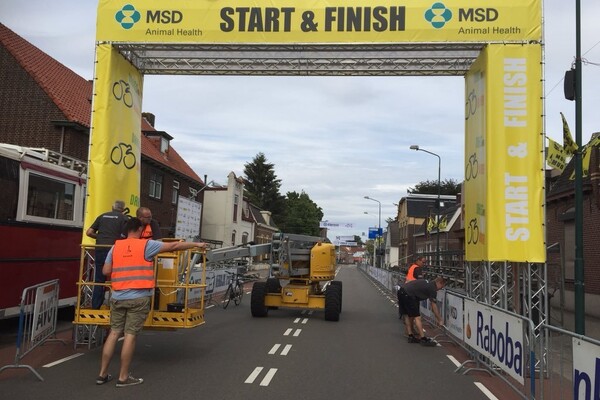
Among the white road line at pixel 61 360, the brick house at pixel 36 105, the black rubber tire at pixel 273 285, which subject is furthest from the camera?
the brick house at pixel 36 105

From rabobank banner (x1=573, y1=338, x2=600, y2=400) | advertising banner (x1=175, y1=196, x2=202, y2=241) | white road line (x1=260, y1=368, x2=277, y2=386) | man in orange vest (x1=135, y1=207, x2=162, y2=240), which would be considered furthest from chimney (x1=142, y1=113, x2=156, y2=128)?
rabobank banner (x1=573, y1=338, x2=600, y2=400)

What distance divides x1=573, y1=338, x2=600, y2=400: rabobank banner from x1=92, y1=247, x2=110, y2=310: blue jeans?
6.87 meters

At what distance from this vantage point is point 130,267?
6.89m

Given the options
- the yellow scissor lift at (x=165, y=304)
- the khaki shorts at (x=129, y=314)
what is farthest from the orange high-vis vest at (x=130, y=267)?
the yellow scissor lift at (x=165, y=304)

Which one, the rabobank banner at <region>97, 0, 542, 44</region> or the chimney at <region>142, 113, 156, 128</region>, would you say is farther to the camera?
the chimney at <region>142, 113, 156, 128</region>

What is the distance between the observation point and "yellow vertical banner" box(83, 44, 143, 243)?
9.71m

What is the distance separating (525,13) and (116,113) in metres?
7.73

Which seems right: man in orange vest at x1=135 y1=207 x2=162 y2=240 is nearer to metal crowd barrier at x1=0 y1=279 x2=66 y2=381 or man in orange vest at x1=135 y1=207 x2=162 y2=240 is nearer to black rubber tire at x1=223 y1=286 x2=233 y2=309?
metal crowd barrier at x1=0 y1=279 x2=66 y2=381

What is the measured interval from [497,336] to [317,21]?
619 cm

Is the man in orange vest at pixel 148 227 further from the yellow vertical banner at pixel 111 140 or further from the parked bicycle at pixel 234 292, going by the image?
the parked bicycle at pixel 234 292

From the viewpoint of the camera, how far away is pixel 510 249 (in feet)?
29.1

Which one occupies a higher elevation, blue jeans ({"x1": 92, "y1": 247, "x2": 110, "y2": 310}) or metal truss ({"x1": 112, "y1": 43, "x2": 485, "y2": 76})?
metal truss ({"x1": 112, "y1": 43, "x2": 485, "y2": 76})

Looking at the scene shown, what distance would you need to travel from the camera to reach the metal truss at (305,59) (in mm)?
9984

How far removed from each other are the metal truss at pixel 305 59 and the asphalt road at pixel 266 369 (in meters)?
5.54
